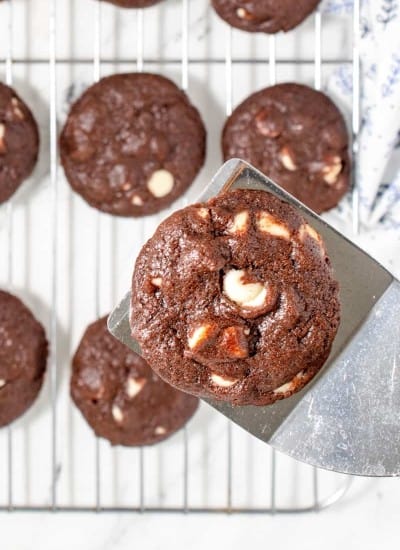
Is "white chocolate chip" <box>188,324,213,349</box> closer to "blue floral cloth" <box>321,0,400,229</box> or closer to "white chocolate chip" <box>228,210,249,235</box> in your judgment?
"white chocolate chip" <box>228,210,249,235</box>

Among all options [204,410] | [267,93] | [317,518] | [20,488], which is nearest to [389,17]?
[267,93]

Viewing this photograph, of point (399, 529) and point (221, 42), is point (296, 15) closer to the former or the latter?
point (221, 42)

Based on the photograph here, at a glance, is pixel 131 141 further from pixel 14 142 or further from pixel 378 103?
pixel 378 103

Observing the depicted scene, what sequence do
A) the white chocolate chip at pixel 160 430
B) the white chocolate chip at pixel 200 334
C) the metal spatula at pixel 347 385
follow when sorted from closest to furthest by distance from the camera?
the white chocolate chip at pixel 200 334, the metal spatula at pixel 347 385, the white chocolate chip at pixel 160 430

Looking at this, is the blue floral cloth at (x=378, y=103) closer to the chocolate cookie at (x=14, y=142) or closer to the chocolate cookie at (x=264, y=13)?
the chocolate cookie at (x=264, y=13)

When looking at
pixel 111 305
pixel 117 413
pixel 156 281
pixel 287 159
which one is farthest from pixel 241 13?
pixel 117 413

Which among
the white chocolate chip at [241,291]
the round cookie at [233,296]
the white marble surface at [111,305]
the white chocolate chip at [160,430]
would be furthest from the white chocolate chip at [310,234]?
the white chocolate chip at [160,430]
